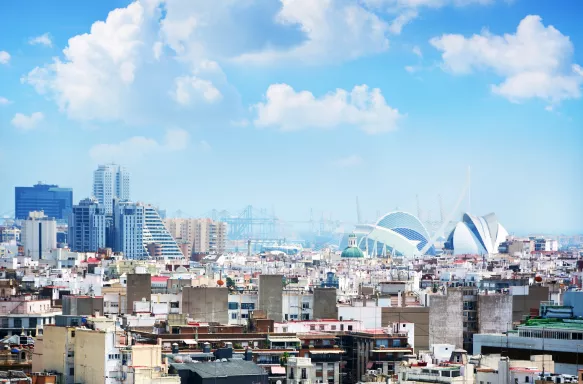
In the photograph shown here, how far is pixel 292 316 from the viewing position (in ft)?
160

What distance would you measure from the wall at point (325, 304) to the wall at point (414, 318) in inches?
56.3

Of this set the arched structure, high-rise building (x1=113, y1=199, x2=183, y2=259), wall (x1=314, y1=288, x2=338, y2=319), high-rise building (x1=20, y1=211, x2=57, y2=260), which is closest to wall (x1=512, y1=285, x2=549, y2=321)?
wall (x1=314, y1=288, x2=338, y2=319)

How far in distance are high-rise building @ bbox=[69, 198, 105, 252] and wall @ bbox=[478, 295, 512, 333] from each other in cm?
10664

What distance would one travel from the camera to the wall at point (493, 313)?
4706 cm

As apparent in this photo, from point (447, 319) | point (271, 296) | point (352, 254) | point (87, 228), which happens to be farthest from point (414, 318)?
point (87, 228)

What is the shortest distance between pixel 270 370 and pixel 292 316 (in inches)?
554

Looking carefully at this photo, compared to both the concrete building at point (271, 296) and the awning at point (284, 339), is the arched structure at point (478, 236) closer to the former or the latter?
the concrete building at point (271, 296)

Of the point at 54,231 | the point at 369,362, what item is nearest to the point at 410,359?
the point at 369,362

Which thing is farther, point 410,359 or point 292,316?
point 292,316

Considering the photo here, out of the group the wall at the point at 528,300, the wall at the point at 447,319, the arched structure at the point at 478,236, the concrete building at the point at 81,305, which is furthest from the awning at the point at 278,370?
the arched structure at the point at 478,236

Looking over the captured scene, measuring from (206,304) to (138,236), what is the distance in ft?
353

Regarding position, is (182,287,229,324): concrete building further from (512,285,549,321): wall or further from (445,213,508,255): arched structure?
(445,213,508,255): arched structure

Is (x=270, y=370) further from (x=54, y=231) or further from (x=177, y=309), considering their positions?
(x=54, y=231)

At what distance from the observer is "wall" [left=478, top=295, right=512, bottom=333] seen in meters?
47.1
